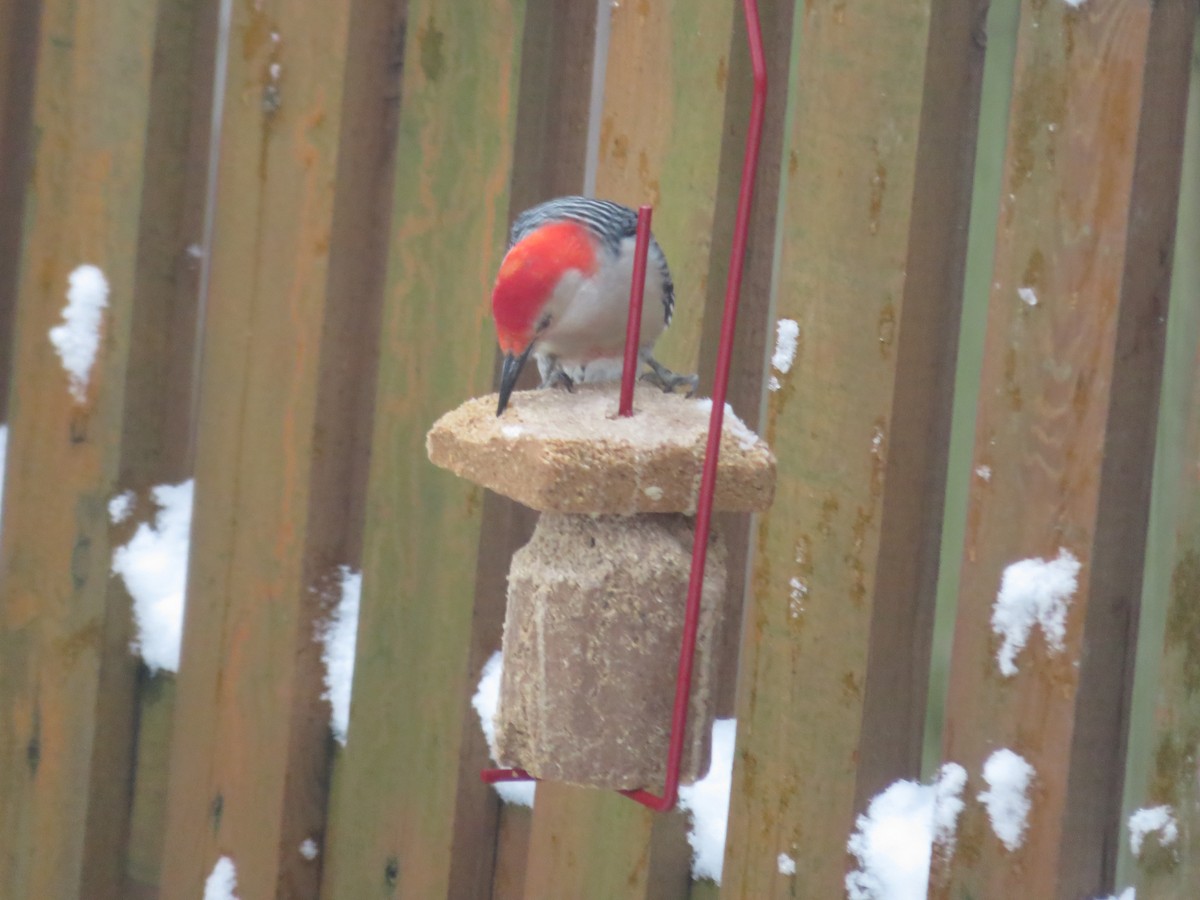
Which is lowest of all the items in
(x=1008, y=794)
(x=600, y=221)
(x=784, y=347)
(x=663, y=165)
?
(x=1008, y=794)

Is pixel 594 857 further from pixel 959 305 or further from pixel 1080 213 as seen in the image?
pixel 1080 213

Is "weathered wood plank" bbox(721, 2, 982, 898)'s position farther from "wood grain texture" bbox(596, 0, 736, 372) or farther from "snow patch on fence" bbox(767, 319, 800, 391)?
"wood grain texture" bbox(596, 0, 736, 372)

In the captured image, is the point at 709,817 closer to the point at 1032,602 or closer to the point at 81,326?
the point at 1032,602

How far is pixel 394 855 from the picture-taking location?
232cm

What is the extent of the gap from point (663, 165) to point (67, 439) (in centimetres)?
139

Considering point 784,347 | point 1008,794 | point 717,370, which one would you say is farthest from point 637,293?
point 1008,794

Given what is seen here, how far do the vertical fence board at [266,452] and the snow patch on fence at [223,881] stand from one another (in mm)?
22

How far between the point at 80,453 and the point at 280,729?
706 millimetres

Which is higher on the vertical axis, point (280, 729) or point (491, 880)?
point (280, 729)

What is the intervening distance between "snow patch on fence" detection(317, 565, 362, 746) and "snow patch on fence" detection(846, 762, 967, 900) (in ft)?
3.22

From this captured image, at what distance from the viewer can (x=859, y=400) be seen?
1746 mm

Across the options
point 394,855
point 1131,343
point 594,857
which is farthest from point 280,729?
point 1131,343

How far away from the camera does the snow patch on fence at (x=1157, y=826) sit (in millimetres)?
1574

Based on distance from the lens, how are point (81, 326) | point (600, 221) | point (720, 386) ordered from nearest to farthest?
point (720, 386) < point (600, 221) < point (81, 326)
